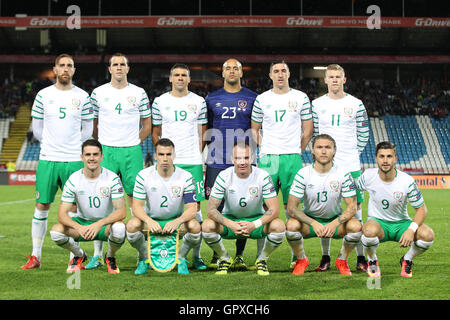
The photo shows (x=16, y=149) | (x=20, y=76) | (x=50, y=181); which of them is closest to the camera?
(x=50, y=181)

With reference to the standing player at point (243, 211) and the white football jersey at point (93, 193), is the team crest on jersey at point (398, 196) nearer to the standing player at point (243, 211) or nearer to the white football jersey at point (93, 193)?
the standing player at point (243, 211)

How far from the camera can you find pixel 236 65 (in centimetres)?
645

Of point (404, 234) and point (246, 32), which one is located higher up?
point (246, 32)

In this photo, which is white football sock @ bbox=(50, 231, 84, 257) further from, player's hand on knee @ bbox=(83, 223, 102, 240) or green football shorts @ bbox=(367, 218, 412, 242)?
green football shorts @ bbox=(367, 218, 412, 242)

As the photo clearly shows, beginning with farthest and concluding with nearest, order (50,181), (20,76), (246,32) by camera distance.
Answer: (20,76)
(246,32)
(50,181)

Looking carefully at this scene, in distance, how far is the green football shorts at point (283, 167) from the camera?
6.35 meters

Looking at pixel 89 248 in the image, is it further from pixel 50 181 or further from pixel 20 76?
pixel 20 76

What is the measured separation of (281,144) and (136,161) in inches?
62.9

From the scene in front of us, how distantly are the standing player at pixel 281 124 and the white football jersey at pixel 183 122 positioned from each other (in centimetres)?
64

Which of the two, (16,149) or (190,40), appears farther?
(190,40)

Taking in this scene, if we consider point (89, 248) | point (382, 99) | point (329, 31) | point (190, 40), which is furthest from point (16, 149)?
point (89, 248)

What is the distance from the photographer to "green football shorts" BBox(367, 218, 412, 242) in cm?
570

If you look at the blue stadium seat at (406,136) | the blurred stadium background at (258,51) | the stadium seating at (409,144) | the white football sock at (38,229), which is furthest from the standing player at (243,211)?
the blurred stadium background at (258,51)

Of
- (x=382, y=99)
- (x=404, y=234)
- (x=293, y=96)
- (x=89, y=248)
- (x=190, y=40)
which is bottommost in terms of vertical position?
(x=89, y=248)
